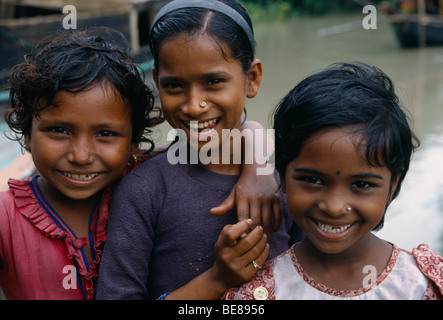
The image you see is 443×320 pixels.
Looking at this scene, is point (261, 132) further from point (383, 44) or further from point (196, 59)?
point (383, 44)

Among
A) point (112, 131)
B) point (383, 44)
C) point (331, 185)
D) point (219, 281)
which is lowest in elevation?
point (219, 281)

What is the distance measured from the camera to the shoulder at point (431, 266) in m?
1.26

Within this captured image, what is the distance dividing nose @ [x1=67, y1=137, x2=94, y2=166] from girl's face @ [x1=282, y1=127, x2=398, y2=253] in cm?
58

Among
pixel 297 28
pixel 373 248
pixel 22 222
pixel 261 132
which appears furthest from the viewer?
pixel 297 28

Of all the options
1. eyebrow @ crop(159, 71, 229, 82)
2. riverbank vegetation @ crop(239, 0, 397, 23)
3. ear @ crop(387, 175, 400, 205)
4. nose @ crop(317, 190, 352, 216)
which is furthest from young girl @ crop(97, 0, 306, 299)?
riverbank vegetation @ crop(239, 0, 397, 23)

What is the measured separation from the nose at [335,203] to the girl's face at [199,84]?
42 cm

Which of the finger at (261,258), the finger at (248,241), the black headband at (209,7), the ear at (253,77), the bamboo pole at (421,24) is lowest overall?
the finger at (261,258)

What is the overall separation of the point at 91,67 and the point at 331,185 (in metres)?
0.79

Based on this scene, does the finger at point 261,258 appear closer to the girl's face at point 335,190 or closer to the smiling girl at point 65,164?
the girl's face at point 335,190

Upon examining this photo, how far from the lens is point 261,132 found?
1760mm

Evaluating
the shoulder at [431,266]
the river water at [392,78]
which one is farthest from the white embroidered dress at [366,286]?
the river water at [392,78]

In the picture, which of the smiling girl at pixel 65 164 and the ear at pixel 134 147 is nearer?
the smiling girl at pixel 65 164

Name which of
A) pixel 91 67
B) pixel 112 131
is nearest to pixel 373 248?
pixel 112 131

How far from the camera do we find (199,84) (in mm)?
1481
